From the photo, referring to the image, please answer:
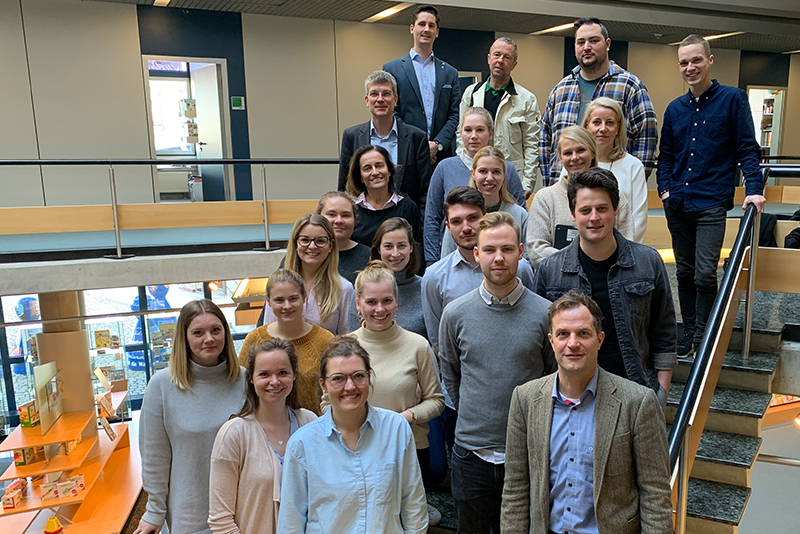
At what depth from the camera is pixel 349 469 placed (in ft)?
6.93

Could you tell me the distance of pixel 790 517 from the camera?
9.80m

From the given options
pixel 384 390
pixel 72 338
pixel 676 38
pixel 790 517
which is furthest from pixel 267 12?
pixel 790 517

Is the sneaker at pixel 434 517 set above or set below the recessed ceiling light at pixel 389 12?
below

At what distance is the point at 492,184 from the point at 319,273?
0.95m

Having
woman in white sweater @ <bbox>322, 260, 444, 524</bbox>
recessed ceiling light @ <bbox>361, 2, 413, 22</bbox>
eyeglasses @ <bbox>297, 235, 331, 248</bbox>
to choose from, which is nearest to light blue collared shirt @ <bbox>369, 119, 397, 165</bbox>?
eyeglasses @ <bbox>297, 235, 331, 248</bbox>

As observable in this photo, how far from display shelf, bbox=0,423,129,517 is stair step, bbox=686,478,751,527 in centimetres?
501

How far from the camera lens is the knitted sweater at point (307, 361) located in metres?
2.65

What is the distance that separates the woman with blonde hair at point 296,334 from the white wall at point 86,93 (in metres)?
7.06

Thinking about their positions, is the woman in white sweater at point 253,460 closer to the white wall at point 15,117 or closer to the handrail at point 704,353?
the handrail at point 704,353

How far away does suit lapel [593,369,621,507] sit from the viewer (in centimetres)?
189

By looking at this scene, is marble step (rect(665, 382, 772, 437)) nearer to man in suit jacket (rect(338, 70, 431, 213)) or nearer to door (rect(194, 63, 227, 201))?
man in suit jacket (rect(338, 70, 431, 213))

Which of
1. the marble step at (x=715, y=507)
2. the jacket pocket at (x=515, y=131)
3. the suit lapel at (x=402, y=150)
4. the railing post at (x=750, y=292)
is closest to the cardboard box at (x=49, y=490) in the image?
the suit lapel at (x=402, y=150)

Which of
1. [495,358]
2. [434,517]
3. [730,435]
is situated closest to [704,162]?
[730,435]

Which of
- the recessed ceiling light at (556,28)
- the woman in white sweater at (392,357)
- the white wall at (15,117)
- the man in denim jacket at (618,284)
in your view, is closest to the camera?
the man in denim jacket at (618,284)
